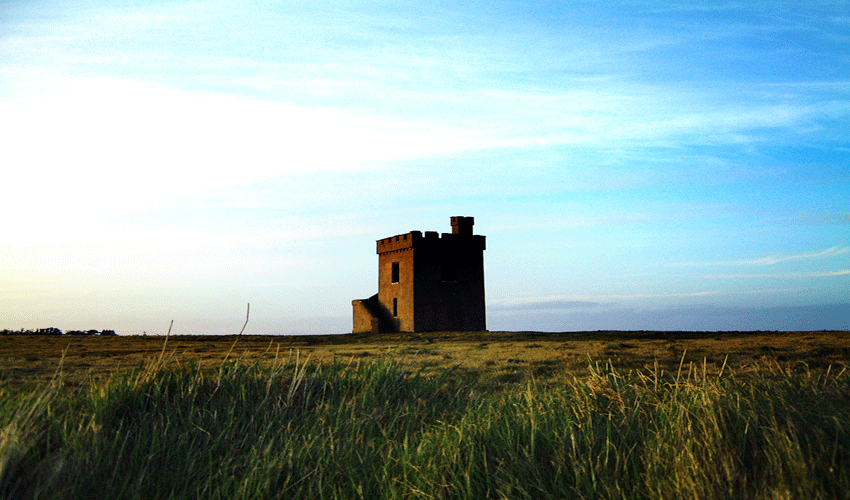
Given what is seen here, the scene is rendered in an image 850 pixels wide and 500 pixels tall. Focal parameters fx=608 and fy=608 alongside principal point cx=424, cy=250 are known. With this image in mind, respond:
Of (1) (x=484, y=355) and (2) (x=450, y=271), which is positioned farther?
(2) (x=450, y=271)

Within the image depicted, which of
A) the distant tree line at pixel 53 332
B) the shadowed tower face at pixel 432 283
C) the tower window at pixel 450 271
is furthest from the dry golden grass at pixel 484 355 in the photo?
the tower window at pixel 450 271

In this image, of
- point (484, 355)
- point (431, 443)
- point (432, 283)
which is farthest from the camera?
point (432, 283)

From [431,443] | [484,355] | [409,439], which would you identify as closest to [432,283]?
[484,355]

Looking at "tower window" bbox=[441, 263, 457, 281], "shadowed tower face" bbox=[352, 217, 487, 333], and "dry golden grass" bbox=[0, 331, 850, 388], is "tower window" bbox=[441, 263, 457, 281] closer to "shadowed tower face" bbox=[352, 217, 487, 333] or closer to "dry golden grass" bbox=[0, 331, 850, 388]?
"shadowed tower face" bbox=[352, 217, 487, 333]

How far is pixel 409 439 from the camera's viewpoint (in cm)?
536

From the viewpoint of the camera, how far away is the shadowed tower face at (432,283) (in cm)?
3212

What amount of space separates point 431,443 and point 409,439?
66 cm

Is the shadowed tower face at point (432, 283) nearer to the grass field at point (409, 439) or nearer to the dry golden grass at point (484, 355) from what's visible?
the dry golden grass at point (484, 355)

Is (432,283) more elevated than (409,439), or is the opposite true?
(432,283)

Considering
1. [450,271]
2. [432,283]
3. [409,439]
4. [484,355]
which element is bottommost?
[409,439]

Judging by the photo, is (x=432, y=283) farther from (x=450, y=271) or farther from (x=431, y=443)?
(x=431, y=443)

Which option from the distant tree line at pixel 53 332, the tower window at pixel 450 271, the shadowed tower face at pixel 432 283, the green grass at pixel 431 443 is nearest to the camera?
the green grass at pixel 431 443

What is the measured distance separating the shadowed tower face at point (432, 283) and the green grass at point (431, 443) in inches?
1012

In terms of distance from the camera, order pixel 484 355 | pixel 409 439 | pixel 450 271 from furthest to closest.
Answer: pixel 450 271, pixel 484 355, pixel 409 439
